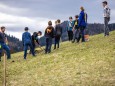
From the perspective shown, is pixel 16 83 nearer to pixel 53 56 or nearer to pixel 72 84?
pixel 72 84

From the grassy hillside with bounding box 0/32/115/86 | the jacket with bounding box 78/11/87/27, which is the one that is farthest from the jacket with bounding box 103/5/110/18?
the grassy hillside with bounding box 0/32/115/86

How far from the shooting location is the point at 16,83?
59.1ft

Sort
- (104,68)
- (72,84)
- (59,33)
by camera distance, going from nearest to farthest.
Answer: (72,84), (104,68), (59,33)

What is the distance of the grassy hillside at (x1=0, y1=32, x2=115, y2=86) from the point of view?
16594 millimetres

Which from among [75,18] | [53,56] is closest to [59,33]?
[75,18]

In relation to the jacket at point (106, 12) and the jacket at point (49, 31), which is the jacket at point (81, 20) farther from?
the jacket at point (49, 31)

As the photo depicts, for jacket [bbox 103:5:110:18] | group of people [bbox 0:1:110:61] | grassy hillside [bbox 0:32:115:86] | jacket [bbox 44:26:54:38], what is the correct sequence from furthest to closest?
jacket [bbox 103:5:110:18], jacket [bbox 44:26:54:38], group of people [bbox 0:1:110:61], grassy hillside [bbox 0:32:115:86]

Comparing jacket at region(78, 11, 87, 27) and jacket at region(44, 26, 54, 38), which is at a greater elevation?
jacket at region(78, 11, 87, 27)

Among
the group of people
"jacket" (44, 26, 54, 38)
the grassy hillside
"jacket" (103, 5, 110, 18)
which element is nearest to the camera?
the grassy hillside

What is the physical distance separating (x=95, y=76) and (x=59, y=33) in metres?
11.8

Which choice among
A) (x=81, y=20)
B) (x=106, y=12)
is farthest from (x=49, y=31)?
(x=106, y=12)

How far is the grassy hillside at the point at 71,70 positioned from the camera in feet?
54.4

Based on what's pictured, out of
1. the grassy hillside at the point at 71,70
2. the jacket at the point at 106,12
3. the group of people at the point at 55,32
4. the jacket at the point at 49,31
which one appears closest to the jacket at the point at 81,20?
the group of people at the point at 55,32

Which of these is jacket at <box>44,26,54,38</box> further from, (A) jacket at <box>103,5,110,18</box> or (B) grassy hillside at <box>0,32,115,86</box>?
(A) jacket at <box>103,5,110,18</box>
